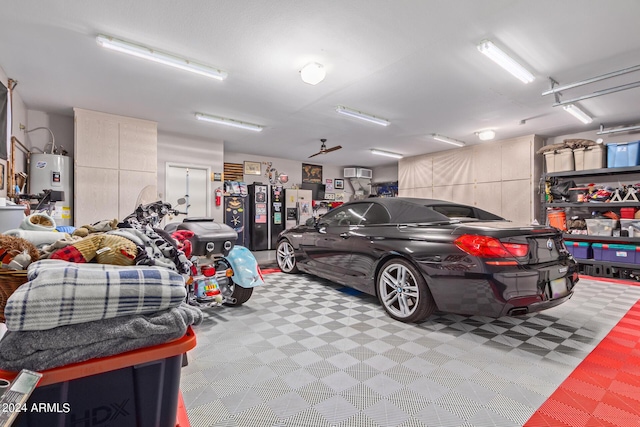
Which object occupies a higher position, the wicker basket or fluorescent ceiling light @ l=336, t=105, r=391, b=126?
fluorescent ceiling light @ l=336, t=105, r=391, b=126

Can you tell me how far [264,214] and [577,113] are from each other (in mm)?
7091

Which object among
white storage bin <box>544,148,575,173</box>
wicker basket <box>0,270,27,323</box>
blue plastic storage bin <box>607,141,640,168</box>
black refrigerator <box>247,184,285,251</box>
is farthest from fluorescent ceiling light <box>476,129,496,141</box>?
wicker basket <box>0,270,27,323</box>

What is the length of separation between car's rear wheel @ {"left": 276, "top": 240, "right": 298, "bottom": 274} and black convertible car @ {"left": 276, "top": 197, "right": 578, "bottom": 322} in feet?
3.91

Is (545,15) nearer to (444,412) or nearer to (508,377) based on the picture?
(508,377)

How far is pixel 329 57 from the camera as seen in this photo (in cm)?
337

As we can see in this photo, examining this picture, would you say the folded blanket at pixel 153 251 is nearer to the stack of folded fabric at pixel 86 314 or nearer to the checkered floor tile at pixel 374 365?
the stack of folded fabric at pixel 86 314

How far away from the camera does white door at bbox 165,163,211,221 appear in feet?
22.2

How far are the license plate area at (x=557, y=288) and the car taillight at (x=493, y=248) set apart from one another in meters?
0.34

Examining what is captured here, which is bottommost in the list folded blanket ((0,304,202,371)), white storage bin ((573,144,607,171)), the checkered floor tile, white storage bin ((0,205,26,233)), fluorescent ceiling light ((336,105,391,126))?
the checkered floor tile

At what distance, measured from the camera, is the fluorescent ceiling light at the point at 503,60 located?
9.92ft

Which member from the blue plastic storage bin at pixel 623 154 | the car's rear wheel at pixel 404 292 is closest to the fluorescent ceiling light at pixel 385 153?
the blue plastic storage bin at pixel 623 154

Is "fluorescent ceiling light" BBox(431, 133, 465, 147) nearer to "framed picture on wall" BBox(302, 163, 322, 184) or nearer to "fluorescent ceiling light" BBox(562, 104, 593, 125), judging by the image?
"fluorescent ceiling light" BBox(562, 104, 593, 125)

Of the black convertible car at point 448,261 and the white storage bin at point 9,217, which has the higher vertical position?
the white storage bin at point 9,217

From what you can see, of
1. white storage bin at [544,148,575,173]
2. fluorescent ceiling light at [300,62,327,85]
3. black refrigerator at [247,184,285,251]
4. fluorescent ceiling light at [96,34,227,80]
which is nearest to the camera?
fluorescent ceiling light at [96,34,227,80]
